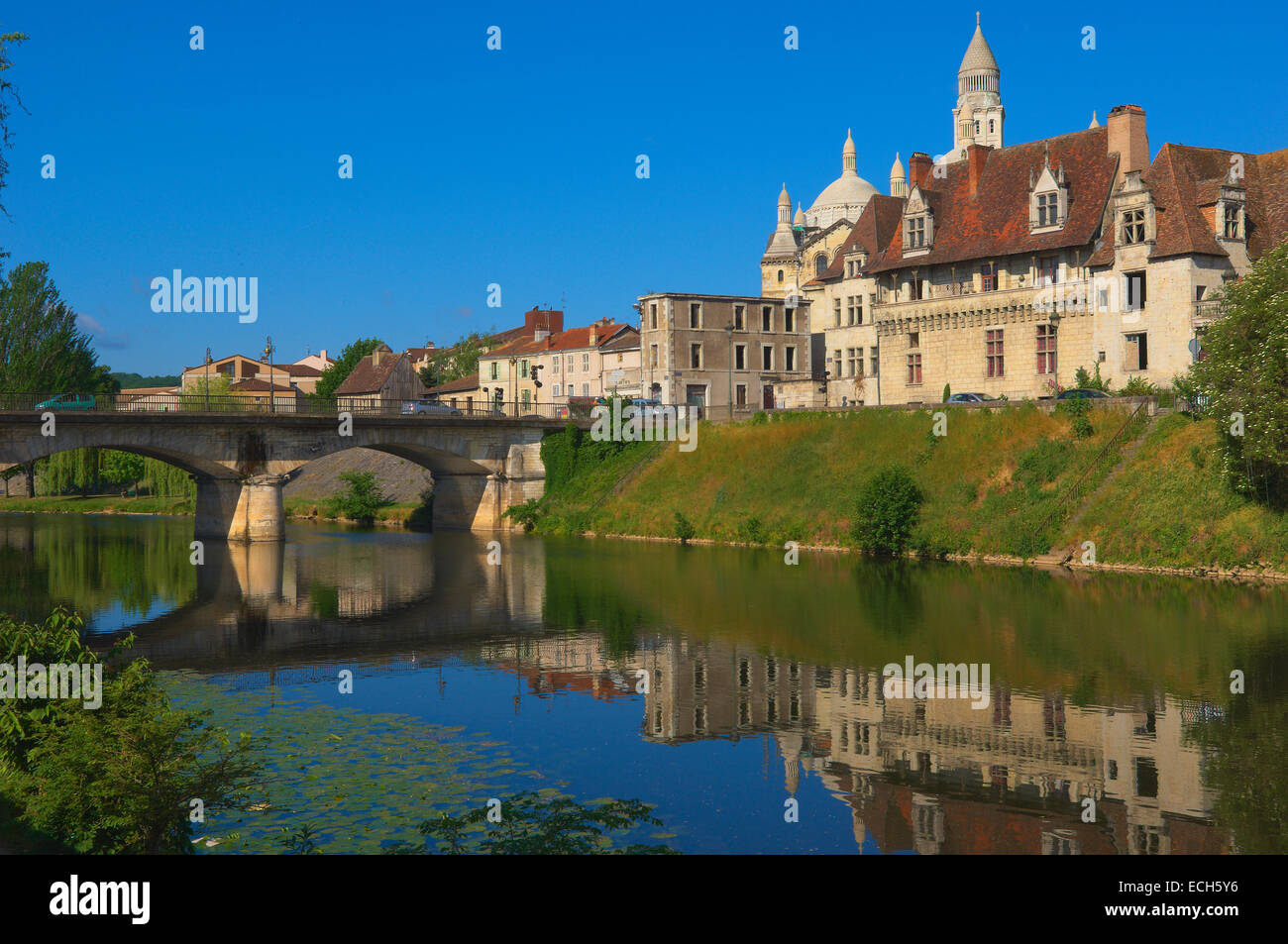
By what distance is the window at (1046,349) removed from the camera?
68500 millimetres

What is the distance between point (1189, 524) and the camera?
50.7 meters

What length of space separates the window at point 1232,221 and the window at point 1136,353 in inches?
248

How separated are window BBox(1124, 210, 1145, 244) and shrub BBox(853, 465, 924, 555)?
1712 centimetres

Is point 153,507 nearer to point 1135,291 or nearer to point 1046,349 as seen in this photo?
point 1046,349

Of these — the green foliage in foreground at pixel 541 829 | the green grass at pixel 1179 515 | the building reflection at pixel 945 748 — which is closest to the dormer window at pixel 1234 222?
the green grass at pixel 1179 515

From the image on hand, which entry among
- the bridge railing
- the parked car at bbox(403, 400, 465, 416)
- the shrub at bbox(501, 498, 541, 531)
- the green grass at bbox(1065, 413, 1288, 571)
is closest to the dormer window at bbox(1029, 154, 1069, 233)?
the green grass at bbox(1065, 413, 1288, 571)

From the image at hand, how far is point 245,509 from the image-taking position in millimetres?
72938

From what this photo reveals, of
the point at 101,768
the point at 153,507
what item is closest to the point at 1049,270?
the point at 101,768

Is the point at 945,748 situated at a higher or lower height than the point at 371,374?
lower

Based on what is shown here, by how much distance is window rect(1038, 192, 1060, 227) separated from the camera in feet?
225

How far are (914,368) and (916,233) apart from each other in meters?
8.25

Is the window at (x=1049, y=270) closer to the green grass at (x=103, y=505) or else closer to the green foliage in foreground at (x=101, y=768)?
the green foliage in foreground at (x=101, y=768)

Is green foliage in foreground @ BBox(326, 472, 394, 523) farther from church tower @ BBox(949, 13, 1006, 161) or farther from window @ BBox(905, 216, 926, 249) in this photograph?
church tower @ BBox(949, 13, 1006, 161)
